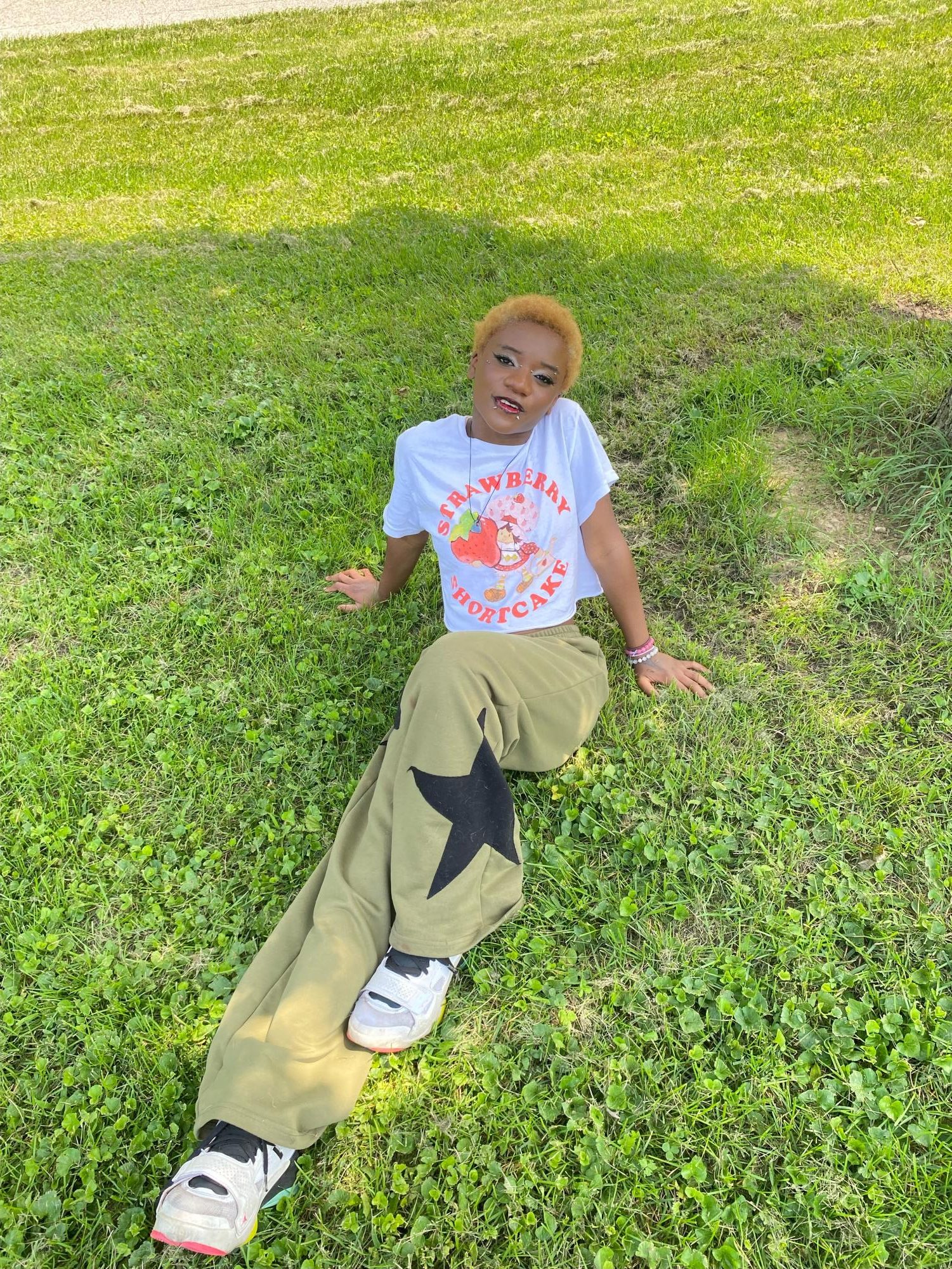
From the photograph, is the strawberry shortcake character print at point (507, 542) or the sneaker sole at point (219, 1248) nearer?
the sneaker sole at point (219, 1248)

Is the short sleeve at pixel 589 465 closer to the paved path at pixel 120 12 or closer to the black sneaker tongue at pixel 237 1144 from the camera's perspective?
the black sneaker tongue at pixel 237 1144

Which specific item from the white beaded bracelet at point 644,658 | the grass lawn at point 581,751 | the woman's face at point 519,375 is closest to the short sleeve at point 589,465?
the woman's face at point 519,375

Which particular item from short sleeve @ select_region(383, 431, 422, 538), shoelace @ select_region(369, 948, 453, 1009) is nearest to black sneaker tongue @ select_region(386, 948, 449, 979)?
shoelace @ select_region(369, 948, 453, 1009)

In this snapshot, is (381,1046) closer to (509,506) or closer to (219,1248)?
(219,1248)

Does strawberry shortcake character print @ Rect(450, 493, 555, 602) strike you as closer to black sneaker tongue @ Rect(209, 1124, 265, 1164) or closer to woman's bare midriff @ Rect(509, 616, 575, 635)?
woman's bare midriff @ Rect(509, 616, 575, 635)

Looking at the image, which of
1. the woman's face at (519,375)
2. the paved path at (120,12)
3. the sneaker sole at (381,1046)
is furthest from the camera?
the paved path at (120,12)

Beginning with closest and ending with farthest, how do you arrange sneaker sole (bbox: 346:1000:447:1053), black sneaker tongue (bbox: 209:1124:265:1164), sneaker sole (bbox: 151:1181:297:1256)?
1. sneaker sole (bbox: 151:1181:297:1256)
2. black sneaker tongue (bbox: 209:1124:265:1164)
3. sneaker sole (bbox: 346:1000:447:1053)

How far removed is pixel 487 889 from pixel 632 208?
5629 millimetres

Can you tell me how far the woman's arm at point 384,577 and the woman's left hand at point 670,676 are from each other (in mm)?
953

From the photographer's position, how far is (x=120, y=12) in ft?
50.3

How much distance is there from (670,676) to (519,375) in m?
1.20

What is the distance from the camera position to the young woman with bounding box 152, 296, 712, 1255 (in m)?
1.88

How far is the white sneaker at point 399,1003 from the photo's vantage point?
78.9 inches

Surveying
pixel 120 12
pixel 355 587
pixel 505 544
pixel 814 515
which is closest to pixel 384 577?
pixel 355 587
